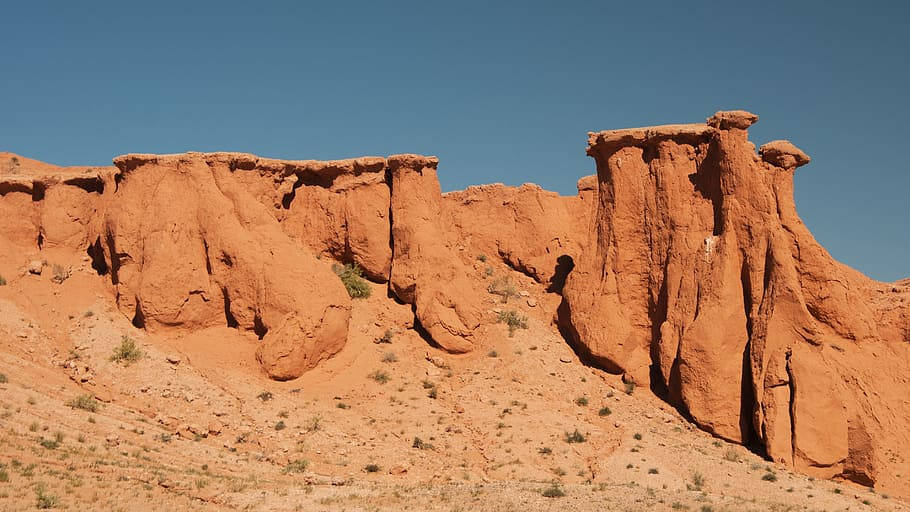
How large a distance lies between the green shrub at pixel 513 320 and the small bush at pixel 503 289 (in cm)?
102

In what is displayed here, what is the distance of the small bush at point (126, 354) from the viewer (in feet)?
65.2

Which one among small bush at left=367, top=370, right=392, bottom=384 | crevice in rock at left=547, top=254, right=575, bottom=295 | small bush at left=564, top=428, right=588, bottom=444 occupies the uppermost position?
crevice in rock at left=547, top=254, right=575, bottom=295

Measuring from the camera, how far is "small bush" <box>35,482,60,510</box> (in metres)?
11.6

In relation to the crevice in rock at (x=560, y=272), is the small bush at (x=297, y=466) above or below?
below

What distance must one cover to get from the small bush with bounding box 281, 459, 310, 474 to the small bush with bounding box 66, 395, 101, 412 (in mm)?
4657

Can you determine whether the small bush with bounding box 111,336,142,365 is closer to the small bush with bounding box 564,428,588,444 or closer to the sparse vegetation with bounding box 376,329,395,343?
the sparse vegetation with bounding box 376,329,395,343

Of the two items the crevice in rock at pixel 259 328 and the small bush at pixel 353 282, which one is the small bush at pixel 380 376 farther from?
the small bush at pixel 353 282

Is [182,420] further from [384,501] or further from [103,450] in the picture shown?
[384,501]

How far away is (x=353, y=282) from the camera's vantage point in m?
24.5

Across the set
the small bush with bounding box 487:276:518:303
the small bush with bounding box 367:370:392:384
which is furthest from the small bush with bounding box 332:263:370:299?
the small bush with bounding box 487:276:518:303

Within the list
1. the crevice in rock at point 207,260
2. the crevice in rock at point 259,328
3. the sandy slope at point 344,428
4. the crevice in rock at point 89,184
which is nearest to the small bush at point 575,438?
the sandy slope at point 344,428

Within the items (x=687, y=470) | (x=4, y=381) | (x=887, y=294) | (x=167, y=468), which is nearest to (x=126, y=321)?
(x=4, y=381)

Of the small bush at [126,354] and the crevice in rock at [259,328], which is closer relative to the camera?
the small bush at [126,354]

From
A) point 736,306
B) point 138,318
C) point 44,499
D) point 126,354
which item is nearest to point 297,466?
point 44,499
